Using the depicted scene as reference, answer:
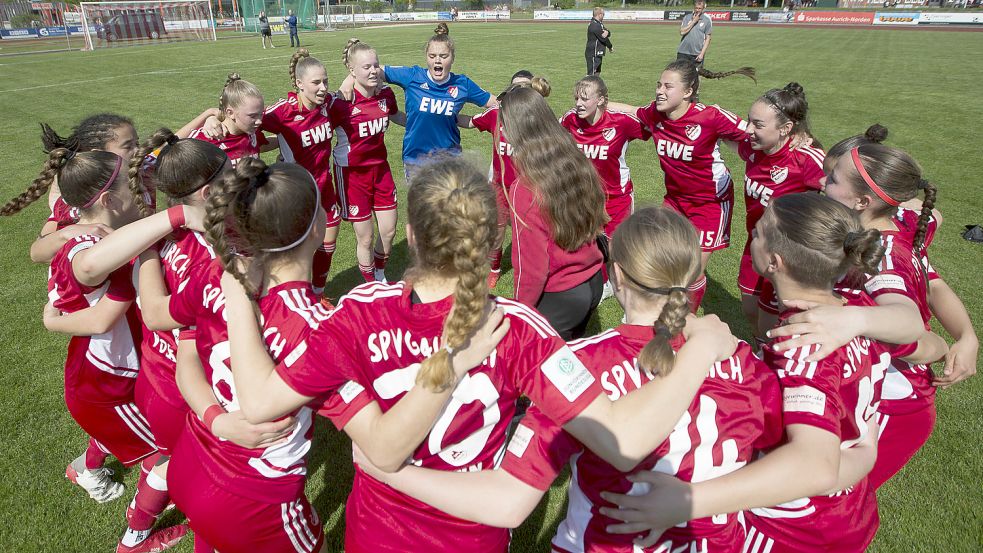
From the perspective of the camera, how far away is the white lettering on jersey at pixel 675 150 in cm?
455

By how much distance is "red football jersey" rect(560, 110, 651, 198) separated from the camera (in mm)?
4855

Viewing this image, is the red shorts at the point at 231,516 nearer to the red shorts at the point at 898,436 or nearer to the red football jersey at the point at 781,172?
the red shorts at the point at 898,436

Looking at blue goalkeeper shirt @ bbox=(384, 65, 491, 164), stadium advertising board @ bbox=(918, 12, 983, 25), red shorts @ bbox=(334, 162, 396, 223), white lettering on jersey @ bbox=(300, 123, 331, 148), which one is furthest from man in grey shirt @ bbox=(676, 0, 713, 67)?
stadium advertising board @ bbox=(918, 12, 983, 25)

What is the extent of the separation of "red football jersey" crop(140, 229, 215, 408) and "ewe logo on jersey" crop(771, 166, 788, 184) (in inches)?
151

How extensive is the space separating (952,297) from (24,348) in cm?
662

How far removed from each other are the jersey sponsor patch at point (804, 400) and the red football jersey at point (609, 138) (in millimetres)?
3457

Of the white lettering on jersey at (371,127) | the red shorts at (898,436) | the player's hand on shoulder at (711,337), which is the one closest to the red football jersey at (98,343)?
the player's hand on shoulder at (711,337)

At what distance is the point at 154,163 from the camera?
8.65 ft

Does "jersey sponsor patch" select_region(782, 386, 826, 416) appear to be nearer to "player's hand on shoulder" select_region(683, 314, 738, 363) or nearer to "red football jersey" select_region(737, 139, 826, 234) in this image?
"player's hand on shoulder" select_region(683, 314, 738, 363)

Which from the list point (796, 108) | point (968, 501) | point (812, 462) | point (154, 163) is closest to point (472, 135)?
point (796, 108)

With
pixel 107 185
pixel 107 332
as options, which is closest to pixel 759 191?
pixel 107 185

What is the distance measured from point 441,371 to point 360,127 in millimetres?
4409

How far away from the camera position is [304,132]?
15.9ft

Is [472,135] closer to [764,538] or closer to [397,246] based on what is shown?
[397,246]
